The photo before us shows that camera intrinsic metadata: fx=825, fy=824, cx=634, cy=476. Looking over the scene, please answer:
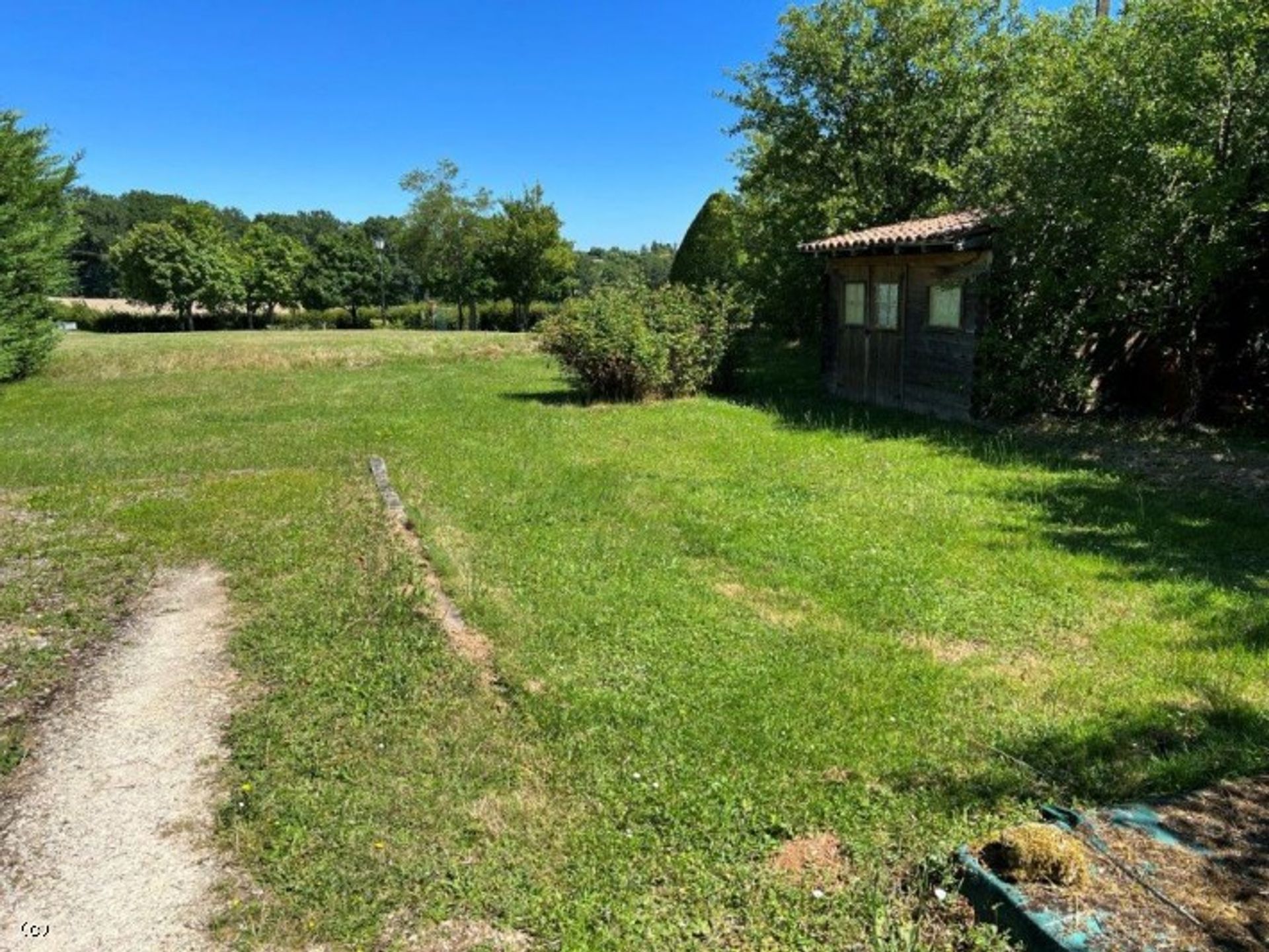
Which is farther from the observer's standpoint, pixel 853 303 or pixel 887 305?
pixel 853 303

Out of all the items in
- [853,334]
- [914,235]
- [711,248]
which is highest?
[711,248]

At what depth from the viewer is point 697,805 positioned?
287 centimetres

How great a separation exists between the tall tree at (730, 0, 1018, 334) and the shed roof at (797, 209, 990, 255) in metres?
1.92

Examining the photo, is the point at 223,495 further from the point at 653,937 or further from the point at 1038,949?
the point at 1038,949

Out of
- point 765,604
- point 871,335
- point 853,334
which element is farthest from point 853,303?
point 765,604

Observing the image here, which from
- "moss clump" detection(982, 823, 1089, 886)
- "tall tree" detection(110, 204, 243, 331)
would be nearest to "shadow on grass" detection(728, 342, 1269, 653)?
"moss clump" detection(982, 823, 1089, 886)

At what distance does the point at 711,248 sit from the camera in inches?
1005

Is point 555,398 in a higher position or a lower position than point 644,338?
lower

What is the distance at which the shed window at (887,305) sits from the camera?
11961mm

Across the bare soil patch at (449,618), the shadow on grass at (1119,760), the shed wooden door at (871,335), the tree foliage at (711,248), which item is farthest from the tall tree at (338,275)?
the shadow on grass at (1119,760)

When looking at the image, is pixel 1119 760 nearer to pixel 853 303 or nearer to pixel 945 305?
pixel 945 305

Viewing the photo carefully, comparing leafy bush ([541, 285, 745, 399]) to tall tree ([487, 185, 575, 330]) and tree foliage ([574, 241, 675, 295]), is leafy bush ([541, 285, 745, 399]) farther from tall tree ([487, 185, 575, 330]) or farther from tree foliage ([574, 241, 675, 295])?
tall tree ([487, 185, 575, 330])

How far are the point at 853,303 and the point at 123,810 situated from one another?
39.6 feet

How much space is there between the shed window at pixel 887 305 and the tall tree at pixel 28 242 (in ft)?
52.1
